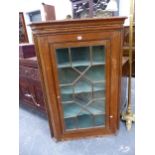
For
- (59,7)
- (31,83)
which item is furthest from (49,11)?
(31,83)

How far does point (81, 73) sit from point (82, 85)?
0.13 metres

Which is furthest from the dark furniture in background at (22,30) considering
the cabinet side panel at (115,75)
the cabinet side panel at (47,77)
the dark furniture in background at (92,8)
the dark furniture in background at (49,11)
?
A: the cabinet side panel at (115,75)

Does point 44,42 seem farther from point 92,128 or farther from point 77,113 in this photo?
point 92,128

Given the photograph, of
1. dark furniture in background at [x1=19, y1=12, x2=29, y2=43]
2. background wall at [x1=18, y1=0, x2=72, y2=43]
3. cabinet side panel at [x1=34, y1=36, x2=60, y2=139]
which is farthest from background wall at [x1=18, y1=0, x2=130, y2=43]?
cabinet side panel at [x1=34, y1=36, x2=60, y2=139]

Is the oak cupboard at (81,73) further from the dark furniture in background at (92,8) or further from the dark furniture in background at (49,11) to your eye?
the dark furniture in background at (49,11)

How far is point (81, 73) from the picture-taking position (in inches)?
53.7

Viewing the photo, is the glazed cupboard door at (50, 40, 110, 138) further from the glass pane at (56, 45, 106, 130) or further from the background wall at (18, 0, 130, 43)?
the background wall at (18, 0, 130, 43)

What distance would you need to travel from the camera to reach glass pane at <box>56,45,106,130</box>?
4.28 ft

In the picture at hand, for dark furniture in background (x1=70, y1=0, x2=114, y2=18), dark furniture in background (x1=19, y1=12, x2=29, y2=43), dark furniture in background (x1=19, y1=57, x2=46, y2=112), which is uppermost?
dark furniture in background (x1=70, y1=0, x2=114, y2=18)

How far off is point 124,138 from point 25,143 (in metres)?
0.94

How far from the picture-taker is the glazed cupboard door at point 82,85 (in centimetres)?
128

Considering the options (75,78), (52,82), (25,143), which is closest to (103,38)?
(75,78)

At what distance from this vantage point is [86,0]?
2.07 m

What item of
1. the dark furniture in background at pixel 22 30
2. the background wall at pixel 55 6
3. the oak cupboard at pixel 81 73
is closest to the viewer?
the oak cupboard at pixel 81 73
